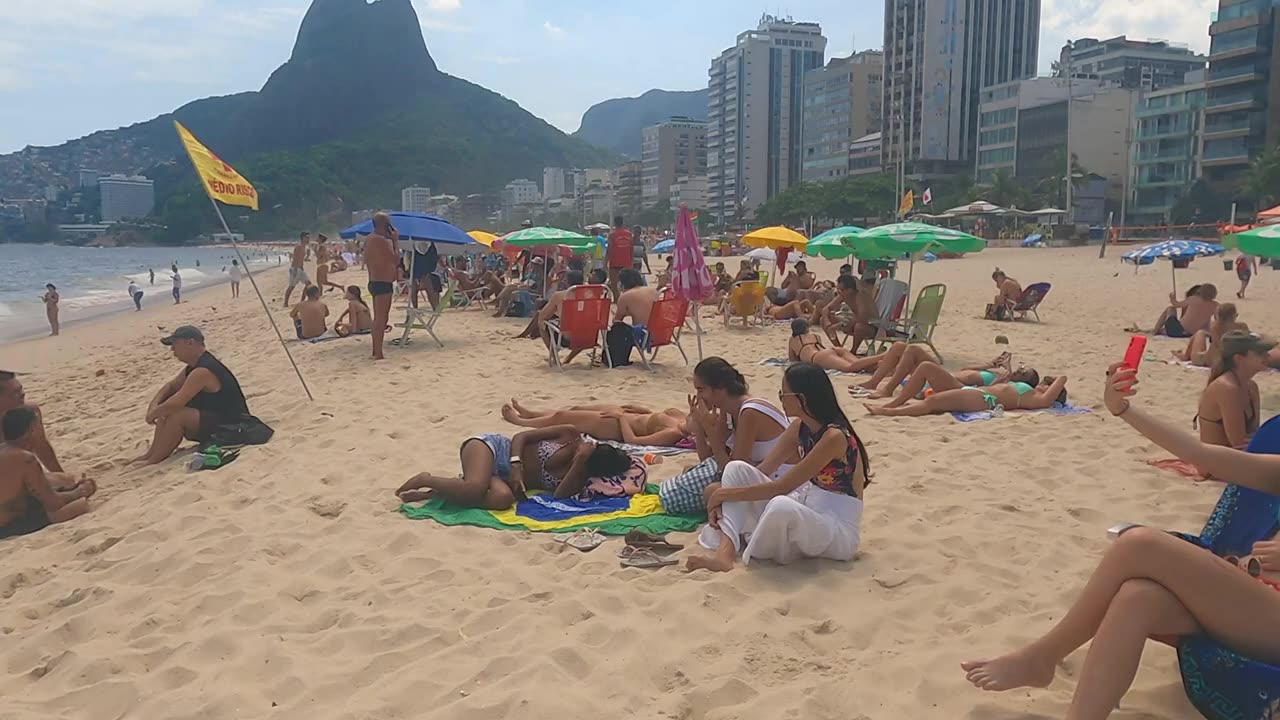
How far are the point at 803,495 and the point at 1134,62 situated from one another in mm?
89722

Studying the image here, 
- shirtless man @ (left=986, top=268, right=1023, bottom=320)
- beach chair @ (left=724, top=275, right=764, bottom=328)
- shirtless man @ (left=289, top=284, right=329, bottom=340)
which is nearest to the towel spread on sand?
shirtless man @ (left=289, top=284, right=329, bottom=340)

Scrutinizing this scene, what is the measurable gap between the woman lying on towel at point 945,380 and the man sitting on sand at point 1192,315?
12.3 ft

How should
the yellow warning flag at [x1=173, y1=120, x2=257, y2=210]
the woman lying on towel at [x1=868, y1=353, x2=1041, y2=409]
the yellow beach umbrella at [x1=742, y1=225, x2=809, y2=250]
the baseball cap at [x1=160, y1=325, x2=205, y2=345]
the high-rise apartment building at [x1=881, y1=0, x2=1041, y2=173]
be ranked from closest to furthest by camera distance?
the baseball cap at [x1=160, y1=325, x2=205, y2=345]
the yellow warning flag at [x1=173, y1=120, x2=257, y2=210]
the woman lying on towel at [x1=868, y1=353, x2=1041, y2=409]
the yellow beach umbrella at [x1=742, y1=225, x2=809, y2=250]
the high-rise apartment building at [x1=881, y1=0, x2=1041, y2=173]

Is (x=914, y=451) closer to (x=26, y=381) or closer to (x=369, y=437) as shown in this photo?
(x=369, y=437)

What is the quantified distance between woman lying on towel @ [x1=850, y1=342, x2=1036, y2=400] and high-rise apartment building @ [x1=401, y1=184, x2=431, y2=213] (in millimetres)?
94761

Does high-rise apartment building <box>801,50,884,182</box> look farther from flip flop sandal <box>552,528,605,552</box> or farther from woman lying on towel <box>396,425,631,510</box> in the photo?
flip flop sandal <box>552,528,605,552</box>

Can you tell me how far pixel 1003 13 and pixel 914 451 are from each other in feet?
282

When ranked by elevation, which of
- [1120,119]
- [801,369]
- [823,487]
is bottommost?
[823,487]

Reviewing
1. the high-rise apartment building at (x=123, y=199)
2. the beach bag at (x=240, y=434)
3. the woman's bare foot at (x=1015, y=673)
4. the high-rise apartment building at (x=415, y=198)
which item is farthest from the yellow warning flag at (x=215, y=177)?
the high-rise apartment building at (x=123, y=199)

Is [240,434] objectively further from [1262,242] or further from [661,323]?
[1262,242]

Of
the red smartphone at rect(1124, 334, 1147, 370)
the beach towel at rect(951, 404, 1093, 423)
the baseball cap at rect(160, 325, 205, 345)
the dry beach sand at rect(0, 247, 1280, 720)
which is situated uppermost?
the red smartphone at rect(1124, 334, 1147, 370)

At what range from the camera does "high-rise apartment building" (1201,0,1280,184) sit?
47.4 meters

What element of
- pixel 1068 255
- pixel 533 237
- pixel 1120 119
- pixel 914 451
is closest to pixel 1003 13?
pixel 1120 119

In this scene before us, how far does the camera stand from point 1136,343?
7.23 feet
